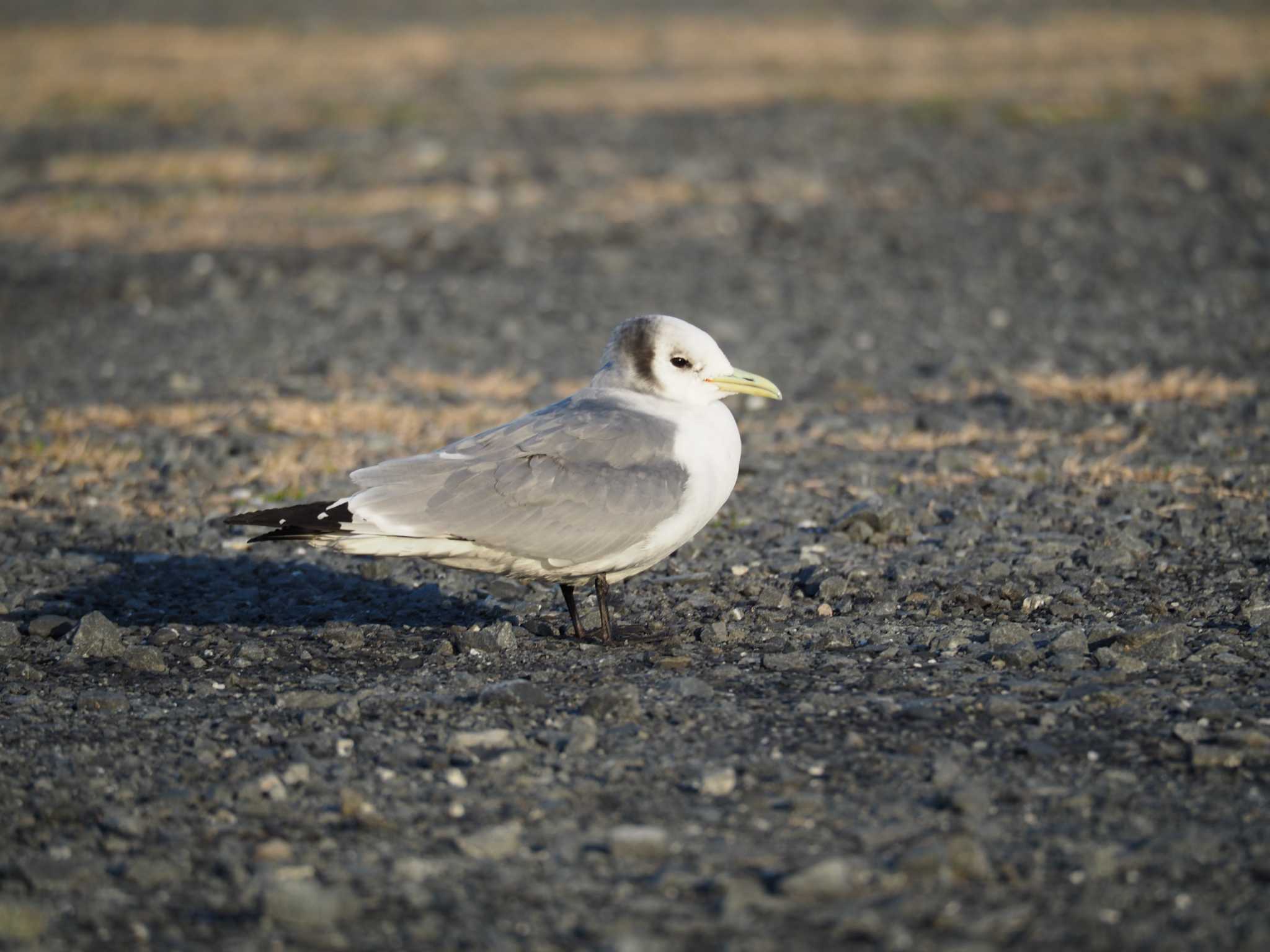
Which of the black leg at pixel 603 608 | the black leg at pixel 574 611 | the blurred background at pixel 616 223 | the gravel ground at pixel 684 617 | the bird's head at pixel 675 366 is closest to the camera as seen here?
the gravel ground at pixel 684 617

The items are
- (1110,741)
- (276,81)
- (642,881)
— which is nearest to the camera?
(642,881)

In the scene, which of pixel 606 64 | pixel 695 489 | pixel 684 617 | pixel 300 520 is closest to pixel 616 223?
pixel 684 617

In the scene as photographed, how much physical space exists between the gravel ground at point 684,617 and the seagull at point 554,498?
1.35 feet

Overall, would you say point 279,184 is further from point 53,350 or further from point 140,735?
point 140,735

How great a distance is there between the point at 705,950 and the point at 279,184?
15.8 metres

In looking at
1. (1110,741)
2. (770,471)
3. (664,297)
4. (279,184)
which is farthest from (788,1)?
(1110,741)

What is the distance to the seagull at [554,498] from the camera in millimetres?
5762

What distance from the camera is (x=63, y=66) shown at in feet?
90.9

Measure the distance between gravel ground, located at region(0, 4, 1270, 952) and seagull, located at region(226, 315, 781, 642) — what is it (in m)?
0.41

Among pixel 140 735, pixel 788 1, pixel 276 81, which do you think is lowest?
pixel 140 735

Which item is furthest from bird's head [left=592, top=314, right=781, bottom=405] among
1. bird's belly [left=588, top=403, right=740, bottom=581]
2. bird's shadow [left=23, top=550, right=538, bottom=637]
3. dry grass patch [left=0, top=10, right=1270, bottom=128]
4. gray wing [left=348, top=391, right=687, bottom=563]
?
dry grass patch [left=0, top=10, right=1270, bottom=128]

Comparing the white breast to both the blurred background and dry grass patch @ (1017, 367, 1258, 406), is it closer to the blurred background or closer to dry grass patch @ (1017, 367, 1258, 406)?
the blurred background

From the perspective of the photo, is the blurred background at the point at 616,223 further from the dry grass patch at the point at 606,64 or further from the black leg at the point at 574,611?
the black leg at the point at 574,611

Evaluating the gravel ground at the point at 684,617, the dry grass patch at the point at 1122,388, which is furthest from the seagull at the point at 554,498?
the dry grass patch at the point at 1122,388
